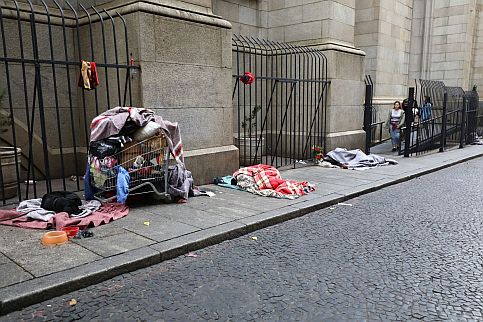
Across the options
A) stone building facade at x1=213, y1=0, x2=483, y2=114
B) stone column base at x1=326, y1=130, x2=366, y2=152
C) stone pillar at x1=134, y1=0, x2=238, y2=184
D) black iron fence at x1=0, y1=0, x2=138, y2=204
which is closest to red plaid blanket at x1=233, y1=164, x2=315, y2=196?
stone pillar at x1=134, y1=0, x2=238, y2=184

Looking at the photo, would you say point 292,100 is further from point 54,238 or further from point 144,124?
point 54,238

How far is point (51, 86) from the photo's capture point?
25.4 feet

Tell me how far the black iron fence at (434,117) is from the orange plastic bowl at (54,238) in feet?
34.0

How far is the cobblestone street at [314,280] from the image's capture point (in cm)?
319

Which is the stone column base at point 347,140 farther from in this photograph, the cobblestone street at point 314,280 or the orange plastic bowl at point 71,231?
the orange plastic bowl at point 71,231

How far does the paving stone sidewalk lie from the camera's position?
346 centimetres

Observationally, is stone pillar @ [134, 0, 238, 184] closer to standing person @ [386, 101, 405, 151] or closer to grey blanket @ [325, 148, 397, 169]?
grey blanket @ [325, 148, 397, 169]

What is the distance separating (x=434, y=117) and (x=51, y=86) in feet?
38.8

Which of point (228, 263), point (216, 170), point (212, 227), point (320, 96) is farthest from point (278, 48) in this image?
point (228, 263)

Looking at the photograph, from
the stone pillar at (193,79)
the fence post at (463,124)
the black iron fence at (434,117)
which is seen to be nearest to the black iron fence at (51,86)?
the stone pillar at (193,79)

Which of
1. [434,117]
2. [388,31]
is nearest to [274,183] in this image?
[434,117]

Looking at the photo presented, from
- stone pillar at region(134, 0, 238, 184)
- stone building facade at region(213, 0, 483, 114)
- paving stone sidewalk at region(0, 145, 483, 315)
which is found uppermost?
stone building facade at region(213, 0, 483, 114)

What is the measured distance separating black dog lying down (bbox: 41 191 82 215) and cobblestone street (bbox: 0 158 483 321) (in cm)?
173

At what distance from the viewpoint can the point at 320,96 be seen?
10953 millimetres
